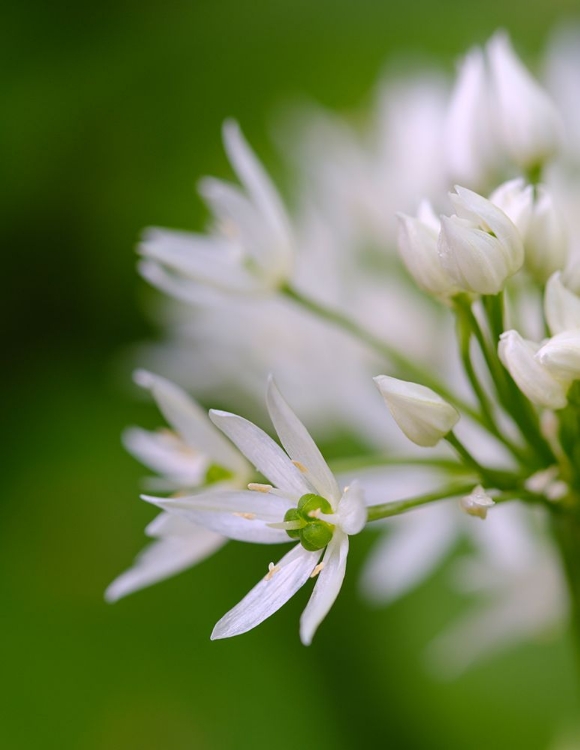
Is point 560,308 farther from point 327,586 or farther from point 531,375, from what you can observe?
point 327,586

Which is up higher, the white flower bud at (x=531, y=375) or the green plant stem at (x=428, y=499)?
the white flower bud at (x=531, y=375)

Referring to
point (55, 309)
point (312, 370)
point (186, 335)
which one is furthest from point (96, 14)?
point (312, 370)

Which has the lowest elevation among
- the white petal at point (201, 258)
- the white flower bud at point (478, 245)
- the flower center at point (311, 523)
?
the flower center at point (311, 523)

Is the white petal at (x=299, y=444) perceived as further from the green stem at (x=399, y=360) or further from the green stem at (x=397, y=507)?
the green stem at (x=399, y=360)

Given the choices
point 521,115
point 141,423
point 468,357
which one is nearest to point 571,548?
point 468,357

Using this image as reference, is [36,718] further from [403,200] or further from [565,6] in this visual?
[565,6]

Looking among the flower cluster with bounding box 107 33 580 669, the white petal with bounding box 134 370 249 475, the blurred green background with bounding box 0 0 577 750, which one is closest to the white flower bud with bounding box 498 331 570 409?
the flower cluster with bounding box 107 33 580 669

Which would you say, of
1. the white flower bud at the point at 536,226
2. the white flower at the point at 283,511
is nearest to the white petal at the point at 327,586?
the white flower at the point at 283,511
